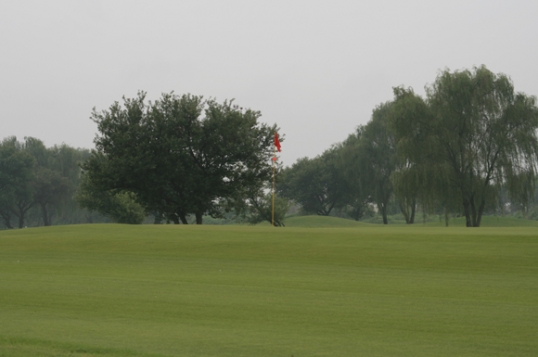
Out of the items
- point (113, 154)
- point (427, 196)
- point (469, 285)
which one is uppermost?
point (113, 154)

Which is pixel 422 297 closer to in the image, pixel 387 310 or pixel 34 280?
pixel 387 310

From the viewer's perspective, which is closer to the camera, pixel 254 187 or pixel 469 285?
pixel 469 285

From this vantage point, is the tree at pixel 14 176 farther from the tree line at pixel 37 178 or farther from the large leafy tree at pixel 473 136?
the large leafy tree at pixel 473 136

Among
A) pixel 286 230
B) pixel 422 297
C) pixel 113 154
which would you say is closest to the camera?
pixel 422 297

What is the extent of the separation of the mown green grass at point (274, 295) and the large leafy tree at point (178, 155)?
19.2m

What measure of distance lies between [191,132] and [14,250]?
73.4 ft

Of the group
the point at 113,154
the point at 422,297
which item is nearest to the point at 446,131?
the point at 113,154

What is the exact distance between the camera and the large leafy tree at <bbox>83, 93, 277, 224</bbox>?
143 feet

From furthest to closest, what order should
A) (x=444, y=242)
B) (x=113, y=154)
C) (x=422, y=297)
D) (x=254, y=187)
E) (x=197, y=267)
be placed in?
(x=254, y=187), (x=113, y=154), (x=444, y=242), (x=197, y=267), (x=422, y=297)

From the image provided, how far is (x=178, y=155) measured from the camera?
43594mm

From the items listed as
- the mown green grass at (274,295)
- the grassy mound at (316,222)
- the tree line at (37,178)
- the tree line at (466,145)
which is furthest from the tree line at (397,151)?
the tree line at (37,178)

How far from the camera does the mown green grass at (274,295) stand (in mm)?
8219

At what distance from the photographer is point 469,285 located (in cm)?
1448

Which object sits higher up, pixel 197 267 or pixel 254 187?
pixel 254 187
